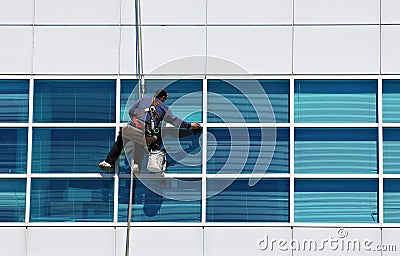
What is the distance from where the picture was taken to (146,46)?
609 inches

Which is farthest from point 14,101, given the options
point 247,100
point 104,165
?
point 247,100

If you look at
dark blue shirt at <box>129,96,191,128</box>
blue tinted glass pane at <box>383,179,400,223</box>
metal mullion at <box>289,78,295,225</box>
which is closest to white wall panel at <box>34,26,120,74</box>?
dark blue shirt at <box>129,96,191,128</box>

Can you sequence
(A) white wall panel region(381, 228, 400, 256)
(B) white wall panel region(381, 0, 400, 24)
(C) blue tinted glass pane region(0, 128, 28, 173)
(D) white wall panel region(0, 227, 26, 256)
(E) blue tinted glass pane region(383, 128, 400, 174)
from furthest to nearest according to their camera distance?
(C) blue tinted glass pane region(0, 128, 28, 173) → (B) white wall panel region(381, 0, 400, 24) → (E) blue tinted glass pane region(383, 128, 400, 174) → (D) white wall panel region(0, 227, 26, 256) → (A) white wall panel region(381, 228, 400, 256)

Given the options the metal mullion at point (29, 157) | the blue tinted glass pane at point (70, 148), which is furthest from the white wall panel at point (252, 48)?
the metal mullion at point (29, 157)

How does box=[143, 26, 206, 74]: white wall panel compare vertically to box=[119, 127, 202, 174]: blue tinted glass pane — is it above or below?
above

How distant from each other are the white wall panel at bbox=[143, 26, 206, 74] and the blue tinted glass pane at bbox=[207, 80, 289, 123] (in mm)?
428

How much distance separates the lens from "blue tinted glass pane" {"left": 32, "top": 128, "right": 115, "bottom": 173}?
15.5m

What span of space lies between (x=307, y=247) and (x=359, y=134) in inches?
70.6

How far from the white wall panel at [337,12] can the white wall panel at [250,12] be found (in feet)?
0.57

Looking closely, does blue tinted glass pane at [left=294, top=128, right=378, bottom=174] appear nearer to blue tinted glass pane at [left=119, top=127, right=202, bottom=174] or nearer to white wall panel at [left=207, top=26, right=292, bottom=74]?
white wall panel at [left=207, top=26, right=292, bottom=74]

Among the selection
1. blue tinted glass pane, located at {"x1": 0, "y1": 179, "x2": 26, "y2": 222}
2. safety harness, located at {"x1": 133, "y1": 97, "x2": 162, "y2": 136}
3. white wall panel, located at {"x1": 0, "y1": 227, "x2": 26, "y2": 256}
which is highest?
A: safety harness, located at {"x1": 133, "y1": 97, "x2": 162, "y2": 136}

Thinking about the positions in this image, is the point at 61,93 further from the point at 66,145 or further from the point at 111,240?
the point at 111,240

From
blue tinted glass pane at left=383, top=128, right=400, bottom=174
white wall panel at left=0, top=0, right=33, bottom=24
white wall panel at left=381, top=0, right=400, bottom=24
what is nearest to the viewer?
blue tinted glass pane at left=383, top=128, right=400, bottom=174

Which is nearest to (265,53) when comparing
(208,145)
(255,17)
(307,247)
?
(255,17)
